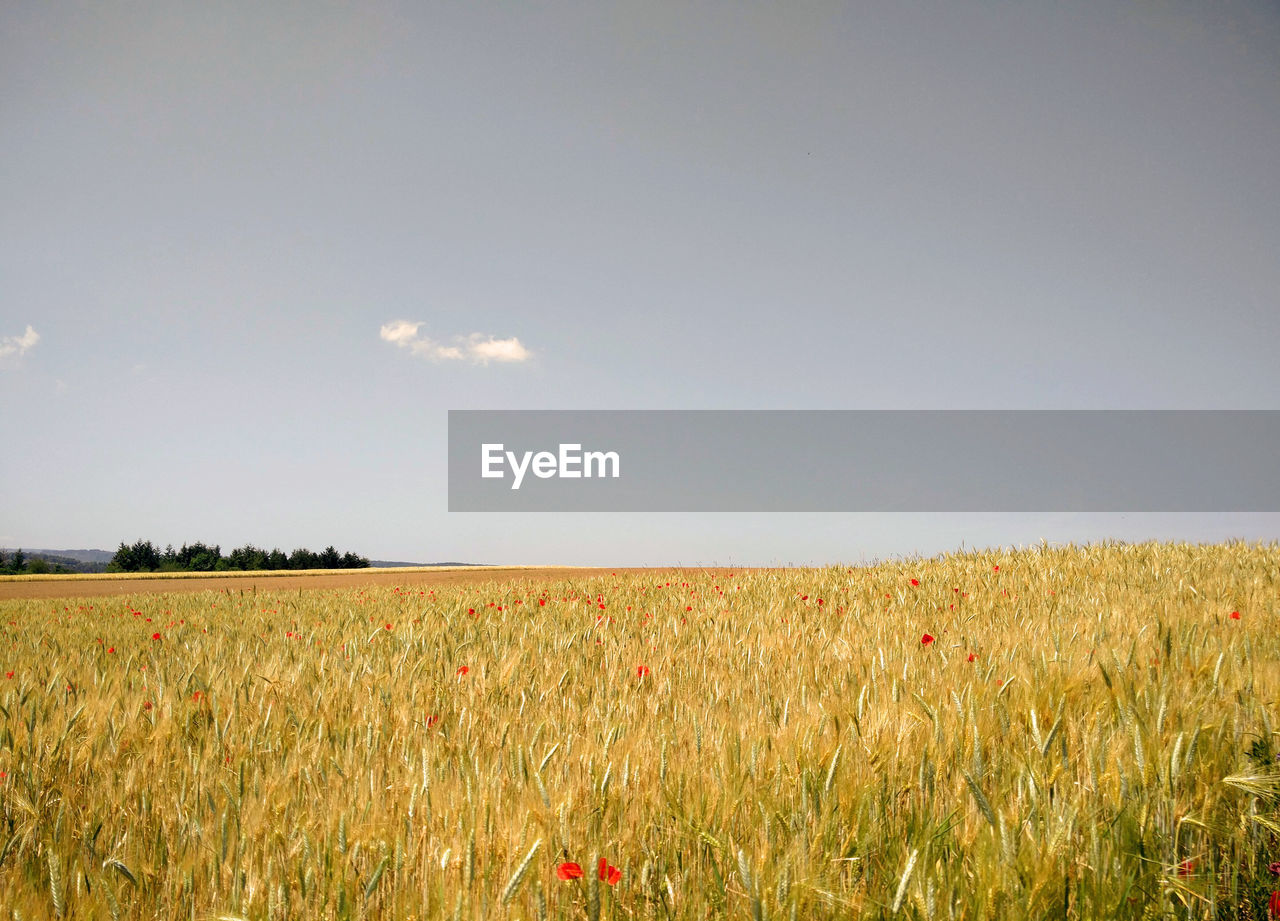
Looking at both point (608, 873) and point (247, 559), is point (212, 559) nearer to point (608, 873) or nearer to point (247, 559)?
point (247, 559)

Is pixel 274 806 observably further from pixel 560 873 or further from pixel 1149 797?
pixel 1149 797

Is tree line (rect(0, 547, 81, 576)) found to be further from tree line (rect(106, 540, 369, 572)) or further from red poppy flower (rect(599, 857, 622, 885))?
red poppy flower (rect(599, 857, 622, 885))

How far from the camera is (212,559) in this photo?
58.1 metres

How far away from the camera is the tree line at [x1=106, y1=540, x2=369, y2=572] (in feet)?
177

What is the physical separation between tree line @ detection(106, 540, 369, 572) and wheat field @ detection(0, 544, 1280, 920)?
51911 mm

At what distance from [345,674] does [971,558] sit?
10.3m

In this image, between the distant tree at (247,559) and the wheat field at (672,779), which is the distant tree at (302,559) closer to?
the distant tree at (247,559)

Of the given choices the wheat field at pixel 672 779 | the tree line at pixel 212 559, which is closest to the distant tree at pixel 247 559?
the tree line at pixel 212 559

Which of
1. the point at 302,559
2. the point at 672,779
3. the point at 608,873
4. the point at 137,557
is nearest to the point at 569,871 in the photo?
the point at 608,873

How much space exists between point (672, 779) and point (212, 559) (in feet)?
225

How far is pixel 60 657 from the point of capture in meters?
5.03

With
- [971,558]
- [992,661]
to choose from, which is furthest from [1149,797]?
[971,558]

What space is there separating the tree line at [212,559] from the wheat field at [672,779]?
170 feet

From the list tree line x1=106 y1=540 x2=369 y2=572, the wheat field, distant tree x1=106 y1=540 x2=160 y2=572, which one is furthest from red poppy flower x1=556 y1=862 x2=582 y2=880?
distant tree x1=106 y1=540 x2=160 y2=572
